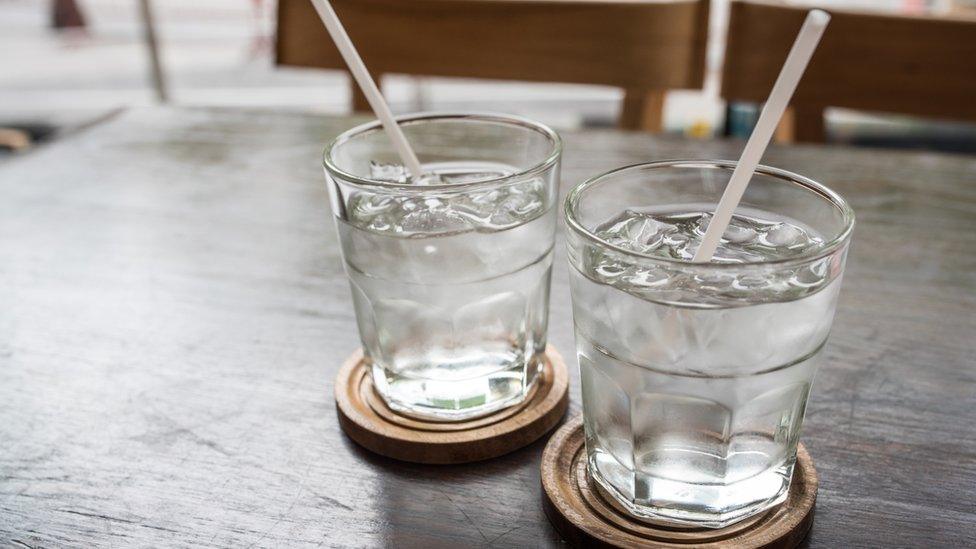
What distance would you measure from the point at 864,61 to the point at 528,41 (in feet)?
1.77

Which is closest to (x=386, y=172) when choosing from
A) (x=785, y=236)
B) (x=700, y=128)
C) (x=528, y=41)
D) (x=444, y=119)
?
(x=444, y=119)

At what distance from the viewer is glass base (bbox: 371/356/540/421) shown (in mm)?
730

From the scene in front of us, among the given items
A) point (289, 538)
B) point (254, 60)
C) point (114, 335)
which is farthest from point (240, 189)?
point (254, 60)

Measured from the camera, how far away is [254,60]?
4.12 m

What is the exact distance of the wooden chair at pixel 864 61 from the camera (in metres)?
1.39

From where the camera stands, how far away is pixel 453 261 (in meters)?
0.69

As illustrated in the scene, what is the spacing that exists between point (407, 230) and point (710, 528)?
0.29m

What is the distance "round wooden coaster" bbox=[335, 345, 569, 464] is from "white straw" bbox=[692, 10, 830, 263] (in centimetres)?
22

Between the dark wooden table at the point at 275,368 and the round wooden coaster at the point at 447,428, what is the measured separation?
1 centimetres

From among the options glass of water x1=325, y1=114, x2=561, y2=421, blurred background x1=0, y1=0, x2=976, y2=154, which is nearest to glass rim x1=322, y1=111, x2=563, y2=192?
glass of water x1=325, y1=114, x2=561, y2=421

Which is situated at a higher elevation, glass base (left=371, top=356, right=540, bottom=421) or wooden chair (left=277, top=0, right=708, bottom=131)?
wooden chair (left=277, top=0, right=708, bottom=131)

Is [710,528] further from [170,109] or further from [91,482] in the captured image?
[170,109]

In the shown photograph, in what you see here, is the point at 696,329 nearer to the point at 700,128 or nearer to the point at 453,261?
the point at 453,261

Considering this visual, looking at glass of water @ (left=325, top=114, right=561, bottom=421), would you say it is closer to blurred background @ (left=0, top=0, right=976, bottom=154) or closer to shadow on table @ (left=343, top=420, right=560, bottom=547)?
shadow on table @ (left=343, top=420, right=560, bottom=547)
